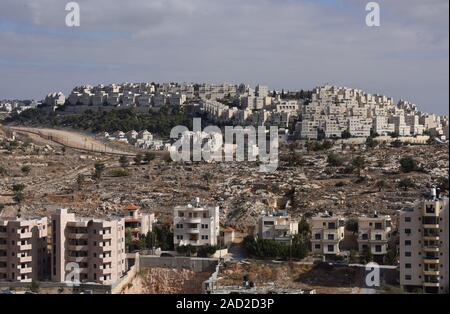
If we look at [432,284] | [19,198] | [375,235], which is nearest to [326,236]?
[375,235]

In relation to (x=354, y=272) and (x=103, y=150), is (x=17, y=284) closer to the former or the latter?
(x=354, y=272)

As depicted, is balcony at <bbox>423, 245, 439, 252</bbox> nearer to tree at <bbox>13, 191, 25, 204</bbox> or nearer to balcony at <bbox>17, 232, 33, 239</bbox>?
balcony at <bbox>17, 232, 33, 239</bbox>

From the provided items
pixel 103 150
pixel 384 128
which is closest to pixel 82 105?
pixel 103 150

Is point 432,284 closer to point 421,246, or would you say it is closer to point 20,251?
point 421,246

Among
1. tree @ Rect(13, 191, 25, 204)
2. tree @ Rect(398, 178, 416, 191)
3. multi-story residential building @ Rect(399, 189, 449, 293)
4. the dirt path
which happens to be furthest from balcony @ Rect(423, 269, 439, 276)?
the dirt path

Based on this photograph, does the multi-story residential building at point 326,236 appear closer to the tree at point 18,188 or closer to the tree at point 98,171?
the tree at point 18,188
